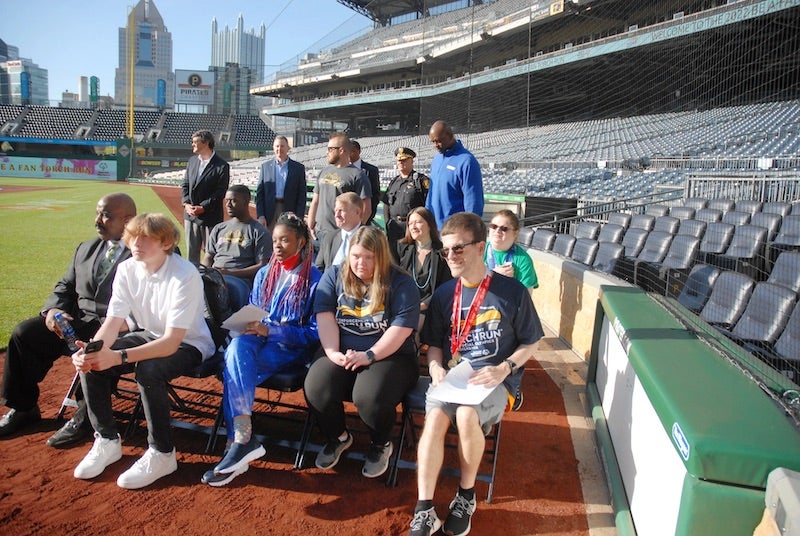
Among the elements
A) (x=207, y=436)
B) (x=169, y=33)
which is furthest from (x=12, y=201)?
(x=169, y=33)

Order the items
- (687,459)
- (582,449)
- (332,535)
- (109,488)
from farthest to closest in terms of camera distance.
Answer: (582,449), (109,488), (332,535), (687,459)

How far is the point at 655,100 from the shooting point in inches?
920

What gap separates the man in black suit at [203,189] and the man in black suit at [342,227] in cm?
182

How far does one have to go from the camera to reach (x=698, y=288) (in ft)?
15.8

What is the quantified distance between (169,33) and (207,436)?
217 meters

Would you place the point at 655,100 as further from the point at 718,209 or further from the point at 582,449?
the point at 582,449

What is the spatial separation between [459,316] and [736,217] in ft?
18.5

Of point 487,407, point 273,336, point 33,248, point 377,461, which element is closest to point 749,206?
point 487,407

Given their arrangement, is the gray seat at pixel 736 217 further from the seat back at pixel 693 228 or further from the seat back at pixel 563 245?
the seat back at pixel 563 245

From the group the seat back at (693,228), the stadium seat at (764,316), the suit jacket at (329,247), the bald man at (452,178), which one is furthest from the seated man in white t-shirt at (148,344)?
the seat back at (693,228)

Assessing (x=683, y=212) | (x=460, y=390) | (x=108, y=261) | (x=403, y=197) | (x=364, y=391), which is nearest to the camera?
(x=460, y=390)

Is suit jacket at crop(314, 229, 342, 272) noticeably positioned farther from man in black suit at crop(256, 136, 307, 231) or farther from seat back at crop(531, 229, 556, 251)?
seat back at crop(531, 229, 556, 251)

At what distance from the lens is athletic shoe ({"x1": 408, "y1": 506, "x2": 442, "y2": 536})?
2.42 metres

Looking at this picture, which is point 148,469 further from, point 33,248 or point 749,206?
point 33,248
